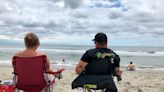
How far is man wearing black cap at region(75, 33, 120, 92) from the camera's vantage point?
4.52 metres

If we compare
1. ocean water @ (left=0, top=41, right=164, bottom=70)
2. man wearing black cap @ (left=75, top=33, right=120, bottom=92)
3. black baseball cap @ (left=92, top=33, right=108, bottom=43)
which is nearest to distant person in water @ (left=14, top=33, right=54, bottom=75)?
man wearing black cap @ (left=75, top=33, right=120, bottom=92)

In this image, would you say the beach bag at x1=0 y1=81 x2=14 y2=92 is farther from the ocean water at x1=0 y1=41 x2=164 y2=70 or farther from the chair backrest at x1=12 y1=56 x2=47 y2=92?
the ocean water at x1=0 y1=41 x2=164 y2=70

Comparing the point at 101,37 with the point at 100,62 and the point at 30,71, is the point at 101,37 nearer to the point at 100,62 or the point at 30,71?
the point at 100,62

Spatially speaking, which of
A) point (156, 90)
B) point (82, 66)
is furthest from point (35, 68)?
point (156, 90)

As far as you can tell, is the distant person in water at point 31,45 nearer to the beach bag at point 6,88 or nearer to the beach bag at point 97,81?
the beach bag at point 97,81

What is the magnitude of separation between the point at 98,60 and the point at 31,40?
0.92m

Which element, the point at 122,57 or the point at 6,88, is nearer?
the point at 6,88

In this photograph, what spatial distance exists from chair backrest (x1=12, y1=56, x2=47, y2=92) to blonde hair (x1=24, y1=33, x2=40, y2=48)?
176 mm

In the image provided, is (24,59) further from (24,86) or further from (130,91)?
(130,91)

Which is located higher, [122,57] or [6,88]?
[6,88]

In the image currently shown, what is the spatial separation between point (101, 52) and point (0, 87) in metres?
2.07

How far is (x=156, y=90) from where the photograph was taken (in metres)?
10.9

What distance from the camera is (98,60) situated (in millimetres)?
4516

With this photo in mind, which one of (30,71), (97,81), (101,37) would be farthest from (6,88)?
(101,37)
